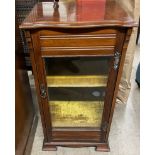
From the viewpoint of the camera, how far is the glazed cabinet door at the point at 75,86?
0.95 meters

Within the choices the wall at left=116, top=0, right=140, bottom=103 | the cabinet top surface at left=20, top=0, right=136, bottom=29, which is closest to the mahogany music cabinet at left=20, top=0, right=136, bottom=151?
the cabinet top surface at left=20, top=0, right=136, bottom=29

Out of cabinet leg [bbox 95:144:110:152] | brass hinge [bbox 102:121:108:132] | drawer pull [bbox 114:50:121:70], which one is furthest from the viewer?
cabinet leg [bbox 95:144:110:152]

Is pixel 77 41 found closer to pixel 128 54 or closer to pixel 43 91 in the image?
pixel 43 91

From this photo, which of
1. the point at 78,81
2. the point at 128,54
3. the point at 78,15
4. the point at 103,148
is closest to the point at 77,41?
the point at 78,15

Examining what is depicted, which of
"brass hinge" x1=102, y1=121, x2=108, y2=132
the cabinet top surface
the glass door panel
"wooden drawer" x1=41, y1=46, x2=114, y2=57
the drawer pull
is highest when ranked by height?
the cabinet top surface

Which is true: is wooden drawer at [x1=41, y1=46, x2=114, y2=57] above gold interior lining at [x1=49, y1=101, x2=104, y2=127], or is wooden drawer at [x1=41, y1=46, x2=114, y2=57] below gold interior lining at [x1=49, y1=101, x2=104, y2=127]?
above

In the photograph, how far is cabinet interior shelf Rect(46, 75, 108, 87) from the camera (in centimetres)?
112

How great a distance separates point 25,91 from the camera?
1307 millimetres

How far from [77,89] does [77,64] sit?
20 centimetres

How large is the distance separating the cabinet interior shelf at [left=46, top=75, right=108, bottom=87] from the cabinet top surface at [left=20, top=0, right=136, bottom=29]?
34 cm

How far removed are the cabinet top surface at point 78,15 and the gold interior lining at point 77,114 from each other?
1.81 ft

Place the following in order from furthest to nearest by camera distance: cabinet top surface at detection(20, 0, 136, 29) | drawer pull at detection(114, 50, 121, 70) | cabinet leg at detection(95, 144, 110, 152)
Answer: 1. cabinet leg at detection(95, 144, 110, 152)
2. drawer pull at detection(114, 50, 121, 70)
3. cabinet top surface at detection(20, 0, 136, 29)

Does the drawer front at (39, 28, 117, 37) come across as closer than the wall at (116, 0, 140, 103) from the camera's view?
Yes

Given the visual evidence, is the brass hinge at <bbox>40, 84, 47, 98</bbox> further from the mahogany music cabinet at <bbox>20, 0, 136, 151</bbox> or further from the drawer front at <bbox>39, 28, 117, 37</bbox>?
the drawer front at <bbox>39, 28, 117, 37</bbox>
